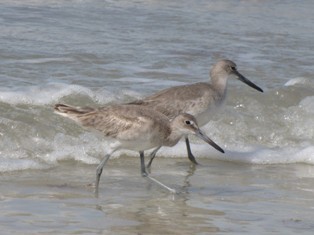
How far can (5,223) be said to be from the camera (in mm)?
7023

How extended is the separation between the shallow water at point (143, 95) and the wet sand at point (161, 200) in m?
0.01

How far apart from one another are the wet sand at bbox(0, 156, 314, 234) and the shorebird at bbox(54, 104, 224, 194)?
0.28 m

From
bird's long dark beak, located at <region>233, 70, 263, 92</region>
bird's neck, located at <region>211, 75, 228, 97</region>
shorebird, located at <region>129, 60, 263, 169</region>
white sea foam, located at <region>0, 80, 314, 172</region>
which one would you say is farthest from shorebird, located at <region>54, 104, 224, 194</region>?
bird's long dark beak, located at <region>233, 70, 263, 92</region>

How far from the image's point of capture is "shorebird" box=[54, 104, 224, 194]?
8234 millimetres

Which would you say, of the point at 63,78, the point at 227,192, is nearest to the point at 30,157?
the point at 227,192

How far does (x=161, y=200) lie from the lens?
801 cm

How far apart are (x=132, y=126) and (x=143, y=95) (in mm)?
2821

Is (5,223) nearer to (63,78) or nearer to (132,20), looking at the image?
(63,78)

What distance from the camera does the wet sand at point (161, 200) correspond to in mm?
7148

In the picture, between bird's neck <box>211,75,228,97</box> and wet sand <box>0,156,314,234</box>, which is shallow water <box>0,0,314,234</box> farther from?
bird's neck <box>211,75,228,97</box>

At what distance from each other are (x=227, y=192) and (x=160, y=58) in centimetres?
473

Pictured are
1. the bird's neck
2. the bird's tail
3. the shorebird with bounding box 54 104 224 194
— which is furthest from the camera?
the bird's neck

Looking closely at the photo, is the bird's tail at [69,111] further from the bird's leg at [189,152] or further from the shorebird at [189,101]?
the bird's leg at [189,152]

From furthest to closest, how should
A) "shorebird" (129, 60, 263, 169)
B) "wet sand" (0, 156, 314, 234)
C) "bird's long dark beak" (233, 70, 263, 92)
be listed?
"bird's long dark beak" (233, 70, 263, 92), "shorebird" (129, 60, 263, 169), "wet sand" (0, 156, 314, 234)
